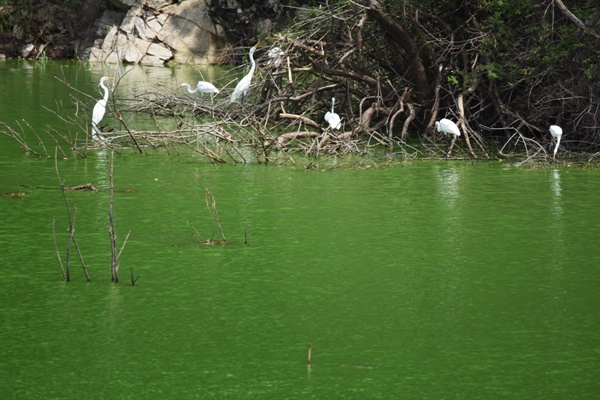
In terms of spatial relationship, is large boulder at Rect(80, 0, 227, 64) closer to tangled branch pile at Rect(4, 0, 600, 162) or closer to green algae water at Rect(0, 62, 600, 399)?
tangled branch pile at Rect(4, 0, 600, 162)

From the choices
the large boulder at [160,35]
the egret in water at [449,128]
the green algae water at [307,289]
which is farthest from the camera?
the large boulder at [160,35]

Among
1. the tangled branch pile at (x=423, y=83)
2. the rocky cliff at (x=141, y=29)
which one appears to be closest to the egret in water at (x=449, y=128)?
the tangled branch pile at (x=423, y=83)

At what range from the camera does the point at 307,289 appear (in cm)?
405

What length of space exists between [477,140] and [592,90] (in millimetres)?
880

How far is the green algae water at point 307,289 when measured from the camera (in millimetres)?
3090

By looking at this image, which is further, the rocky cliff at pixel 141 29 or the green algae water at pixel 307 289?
the rocky cliff at pixel 141 29

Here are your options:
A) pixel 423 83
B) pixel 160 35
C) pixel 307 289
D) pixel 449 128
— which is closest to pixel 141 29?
pixel 160 35

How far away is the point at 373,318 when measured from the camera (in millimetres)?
3664

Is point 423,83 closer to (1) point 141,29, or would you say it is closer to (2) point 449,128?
(2) point 449,128

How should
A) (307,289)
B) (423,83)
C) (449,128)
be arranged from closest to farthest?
(307,289), (449,128), (423,83)

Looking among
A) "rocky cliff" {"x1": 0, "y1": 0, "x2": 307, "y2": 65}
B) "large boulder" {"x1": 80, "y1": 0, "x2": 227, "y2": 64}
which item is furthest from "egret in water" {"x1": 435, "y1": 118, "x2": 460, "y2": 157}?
"large boulder" {"x1": 80, "y1": 0, "x2": 227, "y2": 64}

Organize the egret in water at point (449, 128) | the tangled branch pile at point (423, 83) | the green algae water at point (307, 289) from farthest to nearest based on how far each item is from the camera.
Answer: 1. the tangled branch pile at point (423, 83)
2. the egret in water at point (449, 128)
3. the green algae water at point (307, 289)

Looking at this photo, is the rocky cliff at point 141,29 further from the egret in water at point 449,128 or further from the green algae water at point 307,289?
the green algae water at point 307,289

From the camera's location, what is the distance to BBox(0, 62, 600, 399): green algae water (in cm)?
309
